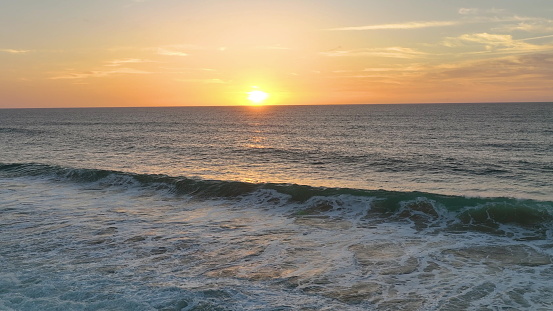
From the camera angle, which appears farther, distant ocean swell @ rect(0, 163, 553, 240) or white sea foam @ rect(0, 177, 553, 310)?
distant ocean swell @ rect(0, 163, 553, 240)

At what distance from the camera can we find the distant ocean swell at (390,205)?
17359mm

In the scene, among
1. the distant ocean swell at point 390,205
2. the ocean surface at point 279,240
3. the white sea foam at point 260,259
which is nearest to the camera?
the white sea foam at point 260,259

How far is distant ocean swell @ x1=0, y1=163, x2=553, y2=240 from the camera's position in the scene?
17.4 m

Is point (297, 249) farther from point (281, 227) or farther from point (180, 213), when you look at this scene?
point (180, 213)

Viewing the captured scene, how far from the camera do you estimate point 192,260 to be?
12.8 metres

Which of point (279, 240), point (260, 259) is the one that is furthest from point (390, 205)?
point (260, 259)

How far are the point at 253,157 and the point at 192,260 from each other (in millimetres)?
27973

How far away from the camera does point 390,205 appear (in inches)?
784

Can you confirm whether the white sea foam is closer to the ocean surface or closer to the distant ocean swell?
the ocean surface

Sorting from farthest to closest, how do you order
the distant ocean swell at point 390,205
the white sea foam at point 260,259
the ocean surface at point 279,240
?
1. the distant ocean swell at point 390,205
2. the ocean surface at point 279,240
3. the white sea foam at point 260,259

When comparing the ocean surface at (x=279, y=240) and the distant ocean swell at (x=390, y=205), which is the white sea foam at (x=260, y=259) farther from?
the distant ocean swell at (x=390, y=205)

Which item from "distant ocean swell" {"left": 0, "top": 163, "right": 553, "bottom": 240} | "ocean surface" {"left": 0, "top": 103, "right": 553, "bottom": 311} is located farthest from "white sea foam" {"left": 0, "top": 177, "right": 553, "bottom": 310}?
"distant ocean swell" {"left": 0, "top": 163, "right": 553, "bottom": 240}

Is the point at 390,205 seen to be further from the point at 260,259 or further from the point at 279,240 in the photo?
the point at 260,259

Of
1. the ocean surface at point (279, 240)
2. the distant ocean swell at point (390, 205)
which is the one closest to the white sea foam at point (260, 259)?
the ocean surface at point (279, 240)
